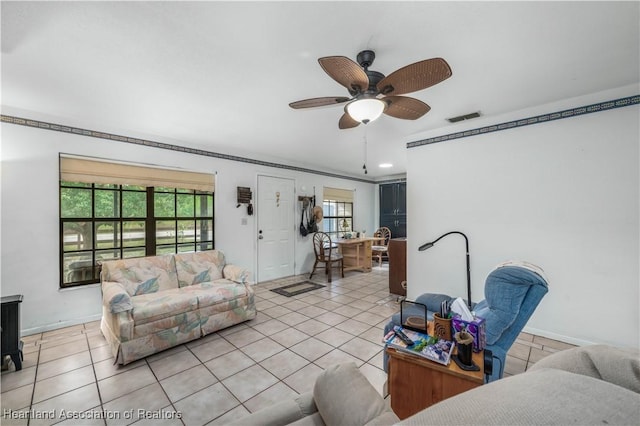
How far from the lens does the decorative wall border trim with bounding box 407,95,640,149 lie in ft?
8.09

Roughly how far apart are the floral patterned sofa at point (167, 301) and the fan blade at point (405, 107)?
256 cm

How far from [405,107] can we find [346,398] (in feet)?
6.41

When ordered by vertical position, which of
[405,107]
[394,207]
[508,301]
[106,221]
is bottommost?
[508,301]

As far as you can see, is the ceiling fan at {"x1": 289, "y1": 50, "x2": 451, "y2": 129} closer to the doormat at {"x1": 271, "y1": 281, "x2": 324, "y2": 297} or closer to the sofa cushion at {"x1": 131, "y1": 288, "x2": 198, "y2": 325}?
the sofa cushion at {"x1": 131, "y1": 288, "x2": 198, "y2": 325}

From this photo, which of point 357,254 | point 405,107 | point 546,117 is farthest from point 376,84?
point 357,254

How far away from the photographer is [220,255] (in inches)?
151

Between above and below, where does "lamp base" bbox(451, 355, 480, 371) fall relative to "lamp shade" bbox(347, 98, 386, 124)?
below

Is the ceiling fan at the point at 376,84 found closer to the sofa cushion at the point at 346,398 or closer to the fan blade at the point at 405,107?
the fan blade at the point at 405,107

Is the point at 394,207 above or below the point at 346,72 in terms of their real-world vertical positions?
below

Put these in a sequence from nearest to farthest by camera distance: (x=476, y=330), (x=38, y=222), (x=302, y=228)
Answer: (x=476, y=330), (x=38, y=222), (x=302, y=228)

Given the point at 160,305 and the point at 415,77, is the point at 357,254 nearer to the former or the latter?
the point at 160,305

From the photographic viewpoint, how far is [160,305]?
260 cm

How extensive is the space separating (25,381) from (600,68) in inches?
206

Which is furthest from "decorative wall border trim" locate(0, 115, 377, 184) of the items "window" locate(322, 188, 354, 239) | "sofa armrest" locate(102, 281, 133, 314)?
"sofa armrest" locate(102, 281, 133, 314)
